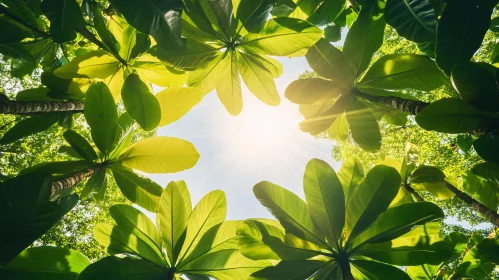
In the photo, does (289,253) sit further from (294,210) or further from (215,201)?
(215,201)

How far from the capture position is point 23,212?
157cm

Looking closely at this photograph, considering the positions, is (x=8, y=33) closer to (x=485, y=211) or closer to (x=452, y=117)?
(x=452, y=117)

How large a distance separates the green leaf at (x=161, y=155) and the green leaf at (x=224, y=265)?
0.82 meters

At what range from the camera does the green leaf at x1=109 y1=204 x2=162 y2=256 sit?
2.68 meters

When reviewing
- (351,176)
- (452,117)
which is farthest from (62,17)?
(452,117)

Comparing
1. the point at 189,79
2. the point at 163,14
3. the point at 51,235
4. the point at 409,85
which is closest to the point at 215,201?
the point at 189,79

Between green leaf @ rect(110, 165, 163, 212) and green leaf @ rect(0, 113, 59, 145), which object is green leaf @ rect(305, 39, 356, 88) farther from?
green leaf @ rect(0, 113, 59, 145)

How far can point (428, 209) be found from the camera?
2111 millimetres

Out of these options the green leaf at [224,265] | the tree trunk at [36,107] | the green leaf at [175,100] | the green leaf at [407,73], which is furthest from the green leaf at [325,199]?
the tree trunk at [36,107]

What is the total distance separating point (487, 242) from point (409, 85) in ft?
5.20

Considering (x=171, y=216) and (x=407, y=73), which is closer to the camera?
(x=407, y=73)

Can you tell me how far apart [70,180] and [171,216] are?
2.76 ft

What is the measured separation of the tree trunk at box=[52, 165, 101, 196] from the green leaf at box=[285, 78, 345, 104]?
5.94 ft

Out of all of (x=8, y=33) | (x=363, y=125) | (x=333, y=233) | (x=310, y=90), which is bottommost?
(x=333, y=233)
